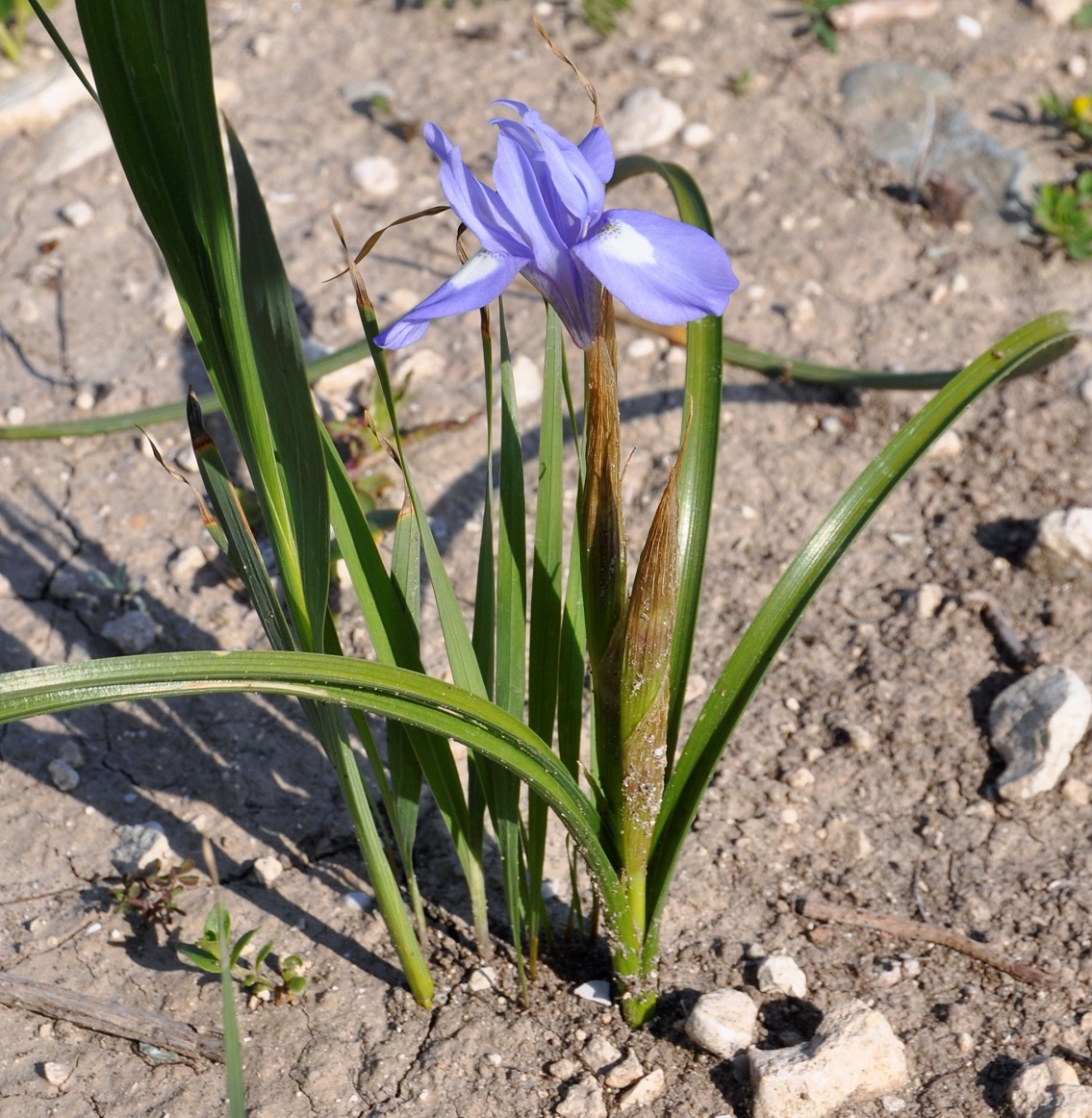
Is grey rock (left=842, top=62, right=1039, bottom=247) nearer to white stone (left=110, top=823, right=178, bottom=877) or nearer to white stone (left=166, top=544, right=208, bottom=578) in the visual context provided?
white stone (left=166, top=544, right=208, bottom=578)

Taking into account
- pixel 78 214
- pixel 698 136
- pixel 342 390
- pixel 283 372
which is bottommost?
pixel 342 390

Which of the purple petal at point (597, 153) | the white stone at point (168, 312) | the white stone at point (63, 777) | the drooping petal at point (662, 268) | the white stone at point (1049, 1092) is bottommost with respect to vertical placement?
the white stone at point (63, 777)

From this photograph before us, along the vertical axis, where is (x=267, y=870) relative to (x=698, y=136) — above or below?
below

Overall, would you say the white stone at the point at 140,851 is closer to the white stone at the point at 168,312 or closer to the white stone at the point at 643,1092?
the white stone at the point at 643,1092

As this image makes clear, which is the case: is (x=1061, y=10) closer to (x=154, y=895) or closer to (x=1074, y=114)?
→ (x=1074, y=114)

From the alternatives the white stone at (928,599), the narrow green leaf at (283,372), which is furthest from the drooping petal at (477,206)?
the white stone at (928,599)

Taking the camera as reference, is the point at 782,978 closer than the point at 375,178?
Yes

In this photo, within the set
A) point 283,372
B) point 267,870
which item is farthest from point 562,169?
point 267,870

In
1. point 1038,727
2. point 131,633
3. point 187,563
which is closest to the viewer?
point 1038,727
